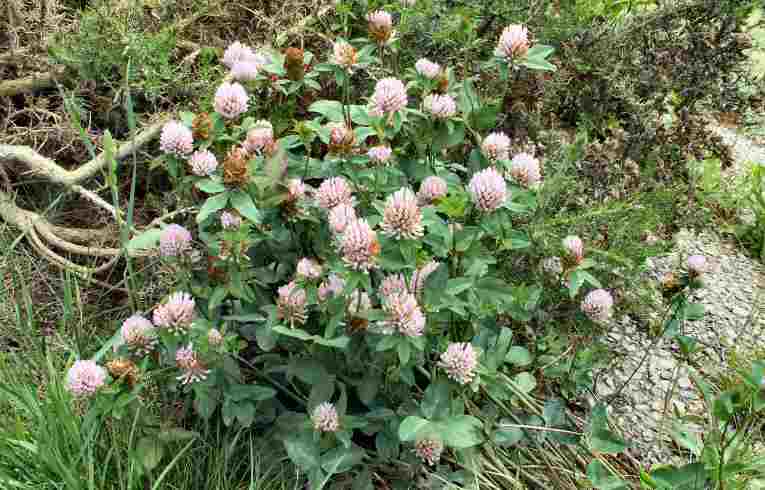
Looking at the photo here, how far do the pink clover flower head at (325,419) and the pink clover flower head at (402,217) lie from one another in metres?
0.45

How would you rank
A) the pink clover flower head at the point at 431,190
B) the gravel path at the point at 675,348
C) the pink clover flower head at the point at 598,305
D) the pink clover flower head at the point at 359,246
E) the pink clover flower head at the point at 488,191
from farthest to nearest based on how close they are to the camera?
the gravel path at the point at 675,348
the pink clover flower head at the point at 598,305
the pink clover flower head at the point at 431,190
the pink clover flower head at the point at 488,191
the pink clover flower head at the point at 359,246

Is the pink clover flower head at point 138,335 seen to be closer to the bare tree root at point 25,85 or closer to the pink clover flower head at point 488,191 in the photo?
the pink clover flower head at point 488,191

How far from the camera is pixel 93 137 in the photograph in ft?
8.23

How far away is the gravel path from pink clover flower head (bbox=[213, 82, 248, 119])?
122 centimetres

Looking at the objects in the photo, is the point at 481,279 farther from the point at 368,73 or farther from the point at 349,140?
the point at 368,73

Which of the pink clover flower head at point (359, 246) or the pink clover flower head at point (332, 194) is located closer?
the pink clover flower head at point (359, 246)

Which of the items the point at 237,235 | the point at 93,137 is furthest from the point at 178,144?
the point at 93,137

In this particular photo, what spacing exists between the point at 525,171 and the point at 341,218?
0.48 metres

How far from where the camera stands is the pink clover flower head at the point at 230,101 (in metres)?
1.67

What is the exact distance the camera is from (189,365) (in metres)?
1.60

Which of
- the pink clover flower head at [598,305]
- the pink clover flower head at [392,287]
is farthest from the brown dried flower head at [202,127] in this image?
the pink clover flower head at [598,305]

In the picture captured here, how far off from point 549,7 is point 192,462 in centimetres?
197

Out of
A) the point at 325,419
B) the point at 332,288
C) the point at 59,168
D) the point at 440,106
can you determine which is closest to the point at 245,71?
the point at 440,106

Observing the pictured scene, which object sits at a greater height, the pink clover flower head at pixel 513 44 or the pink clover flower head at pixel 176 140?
the pink clover flower head at pixel 513 44
